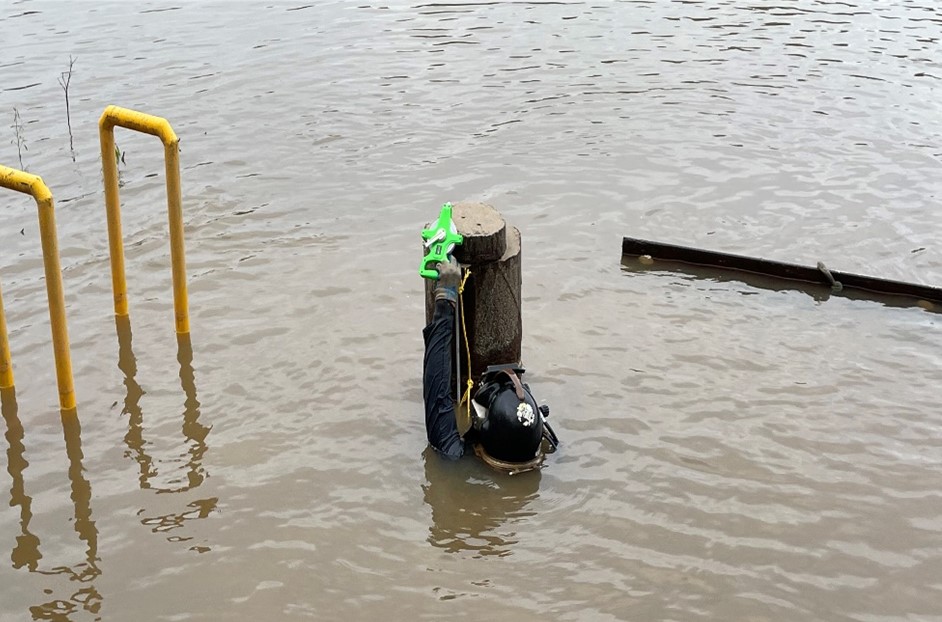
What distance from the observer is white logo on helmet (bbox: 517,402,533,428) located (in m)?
6.04

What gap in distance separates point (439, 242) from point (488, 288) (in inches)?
20.6

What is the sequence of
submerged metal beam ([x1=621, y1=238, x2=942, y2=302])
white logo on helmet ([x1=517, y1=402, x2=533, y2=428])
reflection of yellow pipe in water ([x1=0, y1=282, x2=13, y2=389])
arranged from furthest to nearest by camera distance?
submerged metal beam ([x1=621, y1=238, x2=942, y2=302])
reflection of yellow pipe in water ([x1=0, y1=282, x2=13, y2=389])
white logo on helmet ([x1=517, y1=402, x2=533, y2=428])

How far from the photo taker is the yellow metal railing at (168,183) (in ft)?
22.4

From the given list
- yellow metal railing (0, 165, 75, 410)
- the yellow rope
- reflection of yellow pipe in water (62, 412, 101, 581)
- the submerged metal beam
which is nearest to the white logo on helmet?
the yellow rope

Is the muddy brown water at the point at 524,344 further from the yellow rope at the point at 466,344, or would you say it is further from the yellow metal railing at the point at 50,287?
the yellow rope at the point at 466,344

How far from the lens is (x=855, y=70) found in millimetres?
13328

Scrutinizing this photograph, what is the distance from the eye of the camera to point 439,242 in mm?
6172

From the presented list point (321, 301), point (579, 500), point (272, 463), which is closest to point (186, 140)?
point (321, 301)

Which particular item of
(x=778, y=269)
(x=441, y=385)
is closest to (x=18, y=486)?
(x=441, y=385)

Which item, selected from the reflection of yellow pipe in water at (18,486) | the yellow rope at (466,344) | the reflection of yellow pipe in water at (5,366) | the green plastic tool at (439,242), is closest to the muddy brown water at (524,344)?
the reflection of yellow pipe in water at (18,486)

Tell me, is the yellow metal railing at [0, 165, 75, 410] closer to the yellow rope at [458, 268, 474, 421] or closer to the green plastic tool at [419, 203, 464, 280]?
the green plastic tool at [419, 203, 464, 280]

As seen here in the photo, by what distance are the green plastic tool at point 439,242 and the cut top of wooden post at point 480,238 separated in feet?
0.23

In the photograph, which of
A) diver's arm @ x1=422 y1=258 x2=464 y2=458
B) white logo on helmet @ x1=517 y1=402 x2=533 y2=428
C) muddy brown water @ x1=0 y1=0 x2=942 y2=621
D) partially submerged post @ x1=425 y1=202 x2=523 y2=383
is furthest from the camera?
partially submerged post @ x1=425 y1=202 x2=523 y2=383

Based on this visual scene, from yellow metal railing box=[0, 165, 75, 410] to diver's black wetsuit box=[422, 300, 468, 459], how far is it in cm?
239
